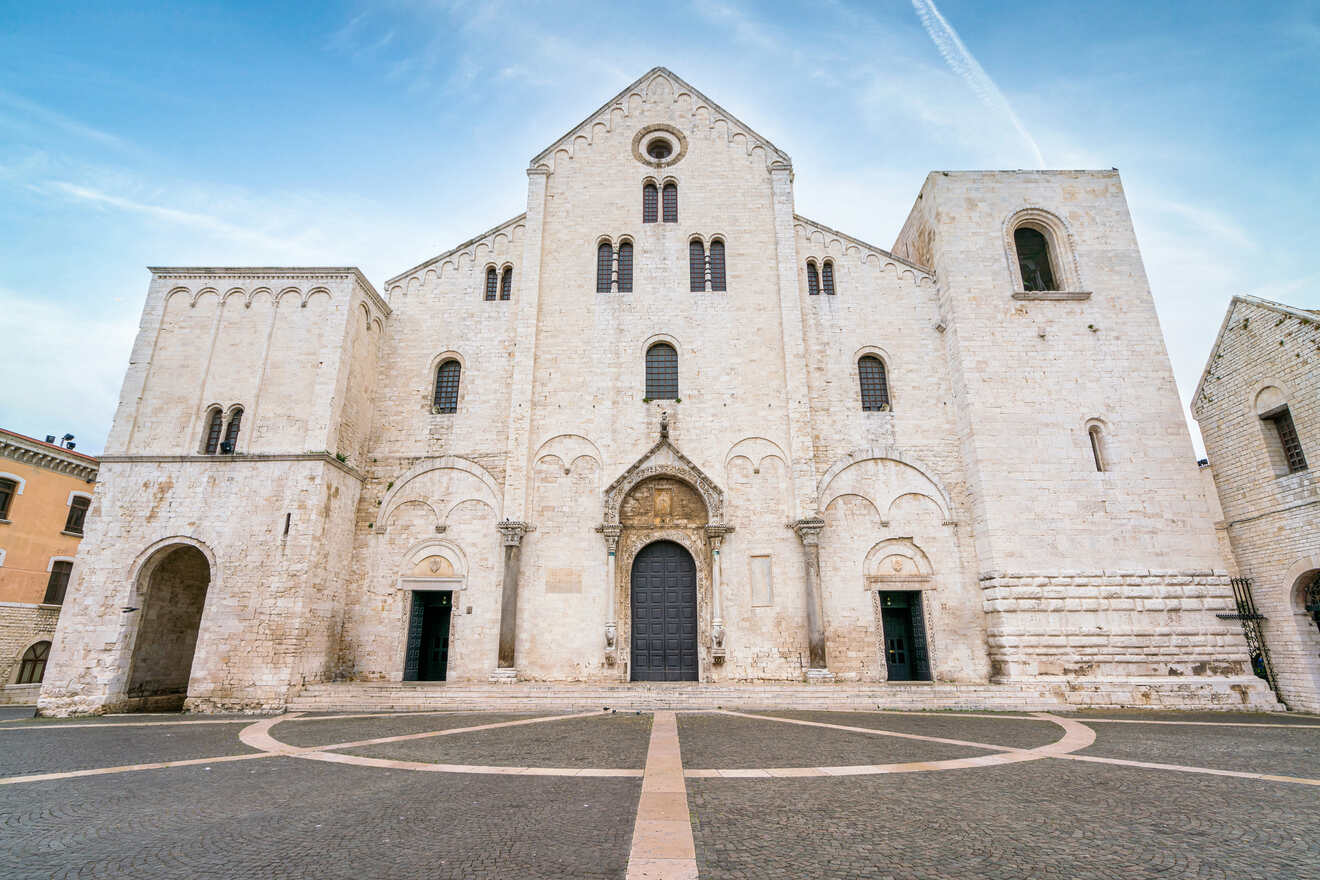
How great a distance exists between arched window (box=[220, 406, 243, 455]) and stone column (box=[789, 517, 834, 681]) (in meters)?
14.9

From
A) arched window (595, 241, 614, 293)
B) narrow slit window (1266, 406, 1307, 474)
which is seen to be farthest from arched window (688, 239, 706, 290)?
narrow slit window (1266, 406, 1307, 474)

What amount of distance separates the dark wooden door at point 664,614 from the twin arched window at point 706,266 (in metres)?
8.09

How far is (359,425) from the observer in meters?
17.5

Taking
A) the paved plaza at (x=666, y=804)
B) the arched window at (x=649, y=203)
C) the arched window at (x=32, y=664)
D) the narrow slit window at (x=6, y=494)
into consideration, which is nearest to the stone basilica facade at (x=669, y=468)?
the arched window at (x=649, y=203)

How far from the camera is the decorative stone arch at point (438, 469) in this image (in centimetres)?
1695

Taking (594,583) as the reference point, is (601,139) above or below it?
above

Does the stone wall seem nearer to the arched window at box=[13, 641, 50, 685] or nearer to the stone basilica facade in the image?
the stone basilica facade

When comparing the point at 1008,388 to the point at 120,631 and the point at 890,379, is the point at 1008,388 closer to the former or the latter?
the point at 890,379

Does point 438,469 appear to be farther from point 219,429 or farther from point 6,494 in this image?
point 6,494

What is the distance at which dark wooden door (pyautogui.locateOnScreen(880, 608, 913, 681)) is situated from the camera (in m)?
16.0

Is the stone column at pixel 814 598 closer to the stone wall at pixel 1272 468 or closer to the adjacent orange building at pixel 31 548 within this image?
the stone wall at pixel 1272 468

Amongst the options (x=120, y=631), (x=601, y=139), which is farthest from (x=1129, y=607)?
(x=120, y=631)

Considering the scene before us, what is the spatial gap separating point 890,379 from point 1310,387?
9.34 metres

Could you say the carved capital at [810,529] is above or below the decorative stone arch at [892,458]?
below
